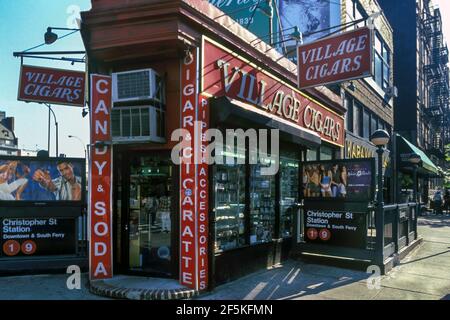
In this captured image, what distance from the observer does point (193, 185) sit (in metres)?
6.57

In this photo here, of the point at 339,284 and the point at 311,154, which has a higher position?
the point at 311,154

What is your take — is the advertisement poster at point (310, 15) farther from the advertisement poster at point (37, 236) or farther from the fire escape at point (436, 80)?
the fire escape at point (436, 80)

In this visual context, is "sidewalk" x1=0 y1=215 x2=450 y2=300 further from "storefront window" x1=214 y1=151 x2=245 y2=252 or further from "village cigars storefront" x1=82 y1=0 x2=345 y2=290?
"storefront window" x1=214 y1=151 x2=245 y2=252

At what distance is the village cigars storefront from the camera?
656 centimetres

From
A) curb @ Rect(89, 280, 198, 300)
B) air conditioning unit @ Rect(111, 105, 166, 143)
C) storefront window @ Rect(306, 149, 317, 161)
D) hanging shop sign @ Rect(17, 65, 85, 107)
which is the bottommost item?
A: curb @ Rect(89, 280, 198, 300)

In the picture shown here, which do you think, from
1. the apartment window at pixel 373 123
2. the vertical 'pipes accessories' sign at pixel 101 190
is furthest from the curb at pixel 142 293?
the apartment window at pixel 373 123

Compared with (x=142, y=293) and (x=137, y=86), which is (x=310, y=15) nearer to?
(x=137, y=86)

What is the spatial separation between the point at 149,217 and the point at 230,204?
1.52 metres

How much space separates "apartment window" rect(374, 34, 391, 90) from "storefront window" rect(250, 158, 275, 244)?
433 inches

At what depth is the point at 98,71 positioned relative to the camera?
7332 mm

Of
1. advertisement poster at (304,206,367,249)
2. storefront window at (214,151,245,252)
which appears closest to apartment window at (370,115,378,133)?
advertisement poster at (304,206,367,249)

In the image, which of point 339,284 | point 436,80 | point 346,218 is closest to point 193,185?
point 339,284

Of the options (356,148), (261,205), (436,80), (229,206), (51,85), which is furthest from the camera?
(436,80)
